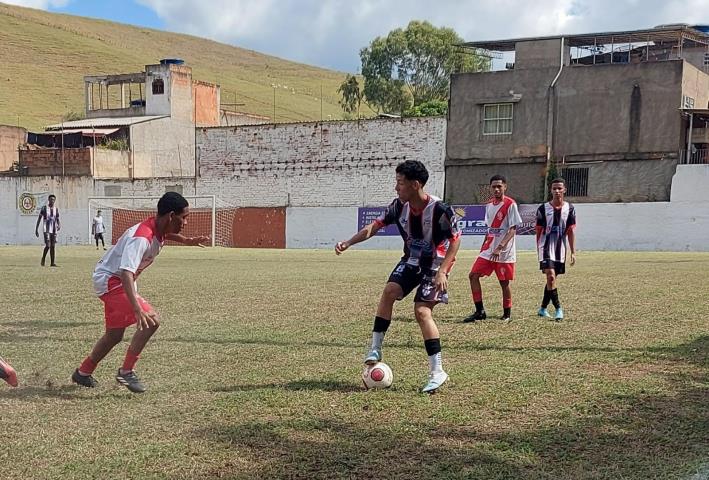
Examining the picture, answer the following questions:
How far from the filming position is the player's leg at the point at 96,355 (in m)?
6.32

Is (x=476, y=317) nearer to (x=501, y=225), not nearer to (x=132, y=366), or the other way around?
(x=501, y=225)

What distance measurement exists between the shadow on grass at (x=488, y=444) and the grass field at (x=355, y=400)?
0.6 inches

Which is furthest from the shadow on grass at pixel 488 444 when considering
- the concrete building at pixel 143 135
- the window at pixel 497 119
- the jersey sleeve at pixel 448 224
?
the concrete building at pixel 143 135

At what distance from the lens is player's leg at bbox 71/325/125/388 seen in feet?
20.7

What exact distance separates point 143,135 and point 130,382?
163ft

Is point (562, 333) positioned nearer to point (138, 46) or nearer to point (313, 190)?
point (313, 190)

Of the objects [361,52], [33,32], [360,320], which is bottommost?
[360,320]

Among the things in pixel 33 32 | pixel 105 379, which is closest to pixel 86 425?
pixel 105 379

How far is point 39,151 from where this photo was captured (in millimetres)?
49656

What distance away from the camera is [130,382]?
6238 mm

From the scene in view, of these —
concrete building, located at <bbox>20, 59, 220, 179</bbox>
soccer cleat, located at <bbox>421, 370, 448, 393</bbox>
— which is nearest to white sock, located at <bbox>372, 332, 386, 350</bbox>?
soccer cleat, located at <bbox>421, 370, 448, 393</bbox>

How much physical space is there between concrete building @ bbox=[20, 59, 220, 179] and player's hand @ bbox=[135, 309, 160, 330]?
4514 centimetres

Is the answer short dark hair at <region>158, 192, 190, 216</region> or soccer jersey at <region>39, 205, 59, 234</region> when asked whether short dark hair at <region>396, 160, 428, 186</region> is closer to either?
short dark hair at <region>158, 192, 190, 216</region>

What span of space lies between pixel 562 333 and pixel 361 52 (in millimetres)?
65185
